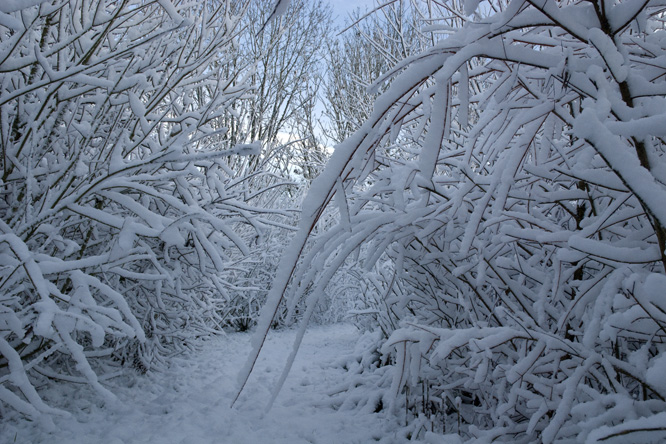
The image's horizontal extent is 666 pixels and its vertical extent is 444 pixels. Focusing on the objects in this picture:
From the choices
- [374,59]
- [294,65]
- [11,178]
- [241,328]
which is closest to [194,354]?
[241,328]

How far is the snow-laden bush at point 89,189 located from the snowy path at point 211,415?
0.29 m

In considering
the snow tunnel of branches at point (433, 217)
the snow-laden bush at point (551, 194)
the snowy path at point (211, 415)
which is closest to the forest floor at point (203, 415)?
the snowy path at point (211, 415)

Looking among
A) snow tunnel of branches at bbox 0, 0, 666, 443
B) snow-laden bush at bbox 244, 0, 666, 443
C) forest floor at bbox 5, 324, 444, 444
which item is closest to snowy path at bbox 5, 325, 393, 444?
forest floor at bbox 5, 324, 444, 444

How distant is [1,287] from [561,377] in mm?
2088

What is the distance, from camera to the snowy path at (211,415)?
2.33 meters

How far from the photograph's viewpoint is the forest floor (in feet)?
7.61

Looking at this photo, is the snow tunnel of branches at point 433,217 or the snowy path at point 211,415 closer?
the snow tunnel of branches at point 433,217

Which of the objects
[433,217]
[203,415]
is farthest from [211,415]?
[433,217]

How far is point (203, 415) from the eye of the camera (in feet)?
9.06

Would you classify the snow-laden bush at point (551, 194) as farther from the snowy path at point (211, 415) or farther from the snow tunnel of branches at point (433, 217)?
the snowy path at point (211, 415)

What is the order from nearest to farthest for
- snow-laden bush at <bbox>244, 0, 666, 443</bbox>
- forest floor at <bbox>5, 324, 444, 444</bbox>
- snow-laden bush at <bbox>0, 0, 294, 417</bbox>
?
snow-laden bush at <bbox>244, 0, 666, 443</bbox>, snow-laden bush at <bbox>0, 0, 294, 417</bbox>, forest floor at <bbox>5, 324, 444, 444</bbox>

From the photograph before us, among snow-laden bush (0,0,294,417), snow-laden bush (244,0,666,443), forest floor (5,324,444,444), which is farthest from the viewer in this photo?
forest floor (5,324,444,444)

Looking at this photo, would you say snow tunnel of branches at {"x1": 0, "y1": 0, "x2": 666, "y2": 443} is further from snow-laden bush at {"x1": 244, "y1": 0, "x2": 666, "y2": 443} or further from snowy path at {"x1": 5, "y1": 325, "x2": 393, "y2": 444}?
snowy path at {"x1": 5, "y1": 325, "x2": 393, "y2": 444}

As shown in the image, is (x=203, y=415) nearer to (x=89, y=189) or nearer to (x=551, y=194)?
(x=89, y=189)
